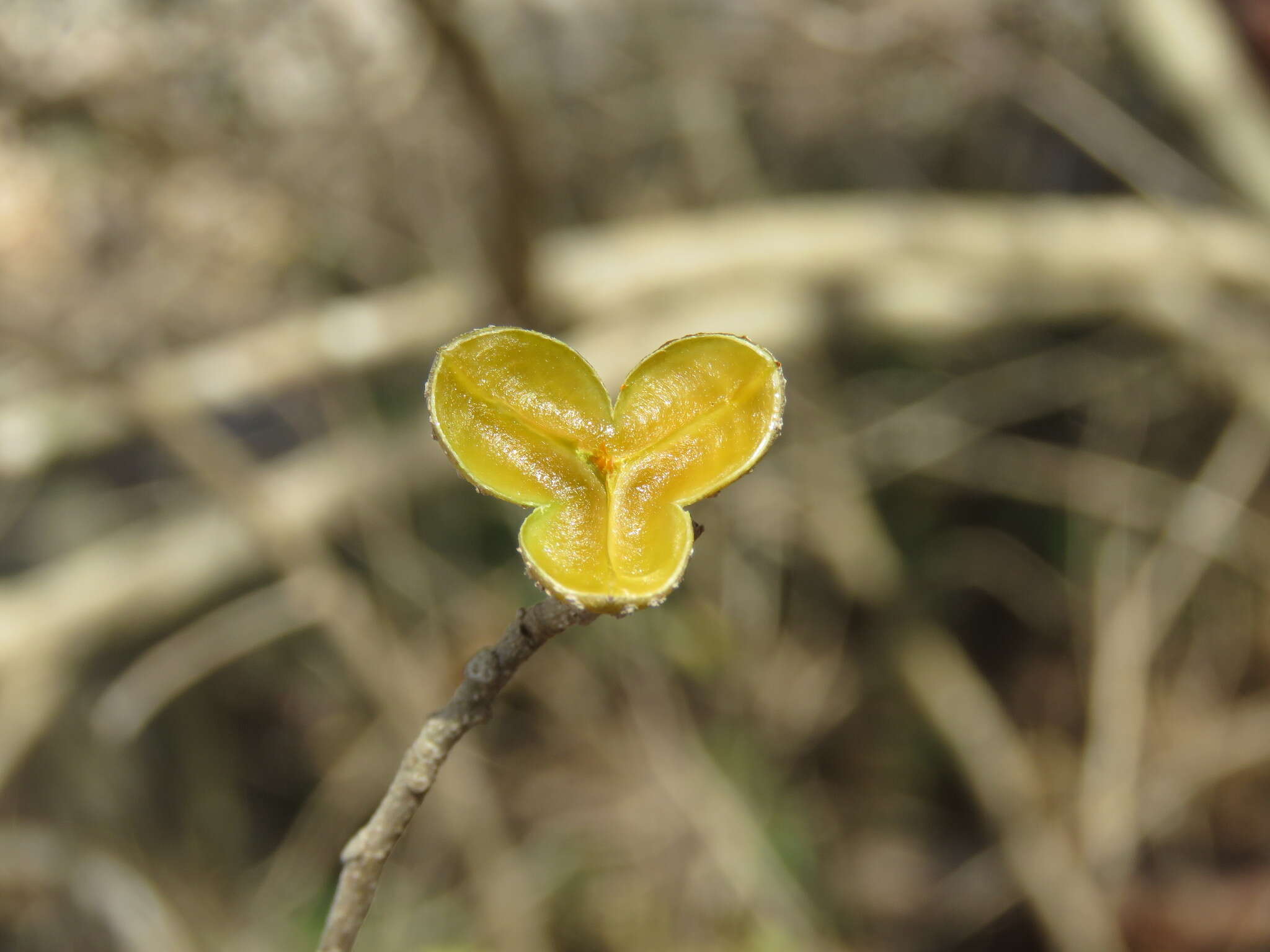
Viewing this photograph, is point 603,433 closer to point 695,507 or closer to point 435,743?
point 435,743

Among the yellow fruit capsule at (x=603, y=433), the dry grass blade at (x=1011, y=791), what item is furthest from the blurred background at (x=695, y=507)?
the yellow fruit capsule at (x=603, y=433)

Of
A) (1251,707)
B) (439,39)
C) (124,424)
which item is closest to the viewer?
(439,39)

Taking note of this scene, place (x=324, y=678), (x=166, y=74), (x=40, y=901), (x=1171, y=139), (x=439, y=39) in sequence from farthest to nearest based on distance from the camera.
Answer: (x=324, y=678) → (x=1171, y=139) → (x=40, y=901) → (x=166, y=74) → (x=439, y=39)

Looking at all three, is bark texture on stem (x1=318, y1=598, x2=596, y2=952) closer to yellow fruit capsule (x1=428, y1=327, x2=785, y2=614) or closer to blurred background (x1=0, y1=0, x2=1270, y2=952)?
yellow fruit capsule (x1=428, y1=327, x2=785, y2=614)

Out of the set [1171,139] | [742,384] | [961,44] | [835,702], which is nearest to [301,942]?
[835,702]

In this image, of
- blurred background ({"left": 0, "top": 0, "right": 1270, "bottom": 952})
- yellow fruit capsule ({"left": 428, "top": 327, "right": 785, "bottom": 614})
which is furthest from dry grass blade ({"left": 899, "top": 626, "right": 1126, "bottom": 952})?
yellow fruit capsule ({"left": 428, "top": 327, "right": 785, "bottom": 614})

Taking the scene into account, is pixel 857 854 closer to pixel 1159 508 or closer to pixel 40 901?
pixel 1159 508

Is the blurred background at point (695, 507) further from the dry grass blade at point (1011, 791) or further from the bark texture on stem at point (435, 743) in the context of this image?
the bark texture on stem at point (435, 743)
